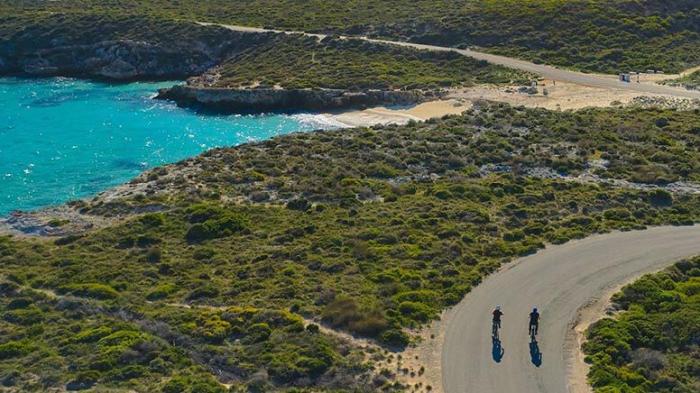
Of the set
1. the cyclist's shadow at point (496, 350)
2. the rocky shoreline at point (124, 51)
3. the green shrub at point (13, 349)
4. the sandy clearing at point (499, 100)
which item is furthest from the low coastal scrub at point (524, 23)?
the green shrub at point (13, 349)

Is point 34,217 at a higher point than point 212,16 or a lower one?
lower

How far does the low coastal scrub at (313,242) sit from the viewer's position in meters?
32.9

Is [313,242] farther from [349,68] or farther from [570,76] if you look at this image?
[570,76]

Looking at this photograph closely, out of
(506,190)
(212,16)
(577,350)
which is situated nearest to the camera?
(577,350)

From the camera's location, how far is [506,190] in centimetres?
5194

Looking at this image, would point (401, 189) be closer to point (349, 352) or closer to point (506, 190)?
point (506, 190)

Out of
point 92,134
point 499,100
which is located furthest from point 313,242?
point 92,134

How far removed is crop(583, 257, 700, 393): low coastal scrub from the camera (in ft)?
99.2

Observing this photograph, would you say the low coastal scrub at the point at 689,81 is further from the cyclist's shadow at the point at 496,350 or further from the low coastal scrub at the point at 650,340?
the cyclist's shadow at the point at 496,350

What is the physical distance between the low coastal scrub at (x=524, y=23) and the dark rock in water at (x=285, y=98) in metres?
17.1

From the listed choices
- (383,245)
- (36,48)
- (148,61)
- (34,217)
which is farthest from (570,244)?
(36,48)

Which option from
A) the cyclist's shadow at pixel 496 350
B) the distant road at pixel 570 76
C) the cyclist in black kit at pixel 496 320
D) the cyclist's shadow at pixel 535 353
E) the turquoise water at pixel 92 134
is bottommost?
the turquoise water at pixel 92 134

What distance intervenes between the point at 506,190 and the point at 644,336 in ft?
64.4

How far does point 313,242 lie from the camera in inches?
1746
